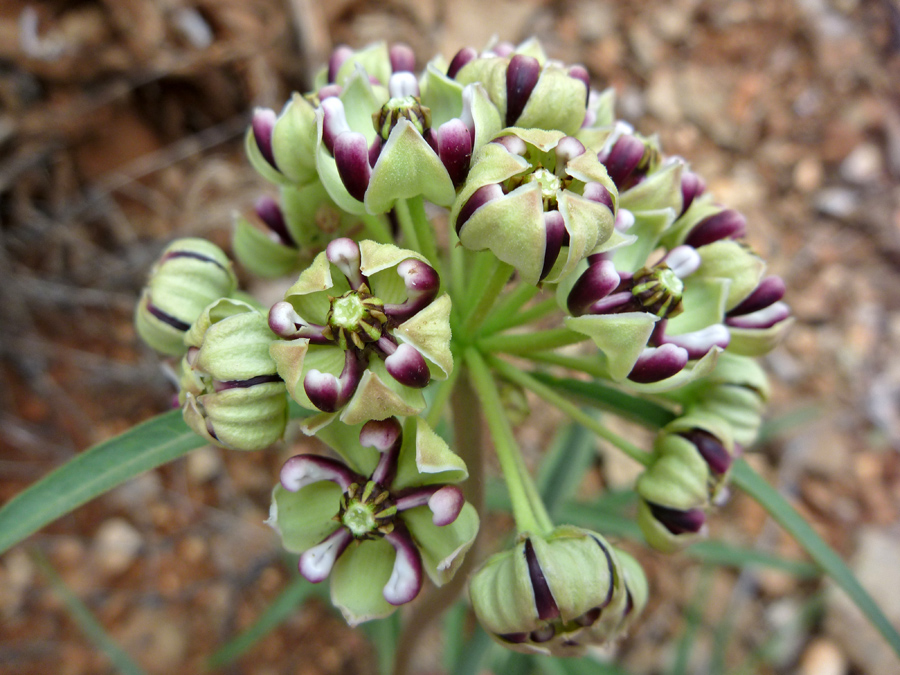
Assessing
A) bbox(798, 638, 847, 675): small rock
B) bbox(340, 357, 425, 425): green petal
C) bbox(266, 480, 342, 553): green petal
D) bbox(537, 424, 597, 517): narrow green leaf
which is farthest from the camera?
bbox(798, 638, 847, 675): small rock

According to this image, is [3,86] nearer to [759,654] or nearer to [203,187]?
[203,187]

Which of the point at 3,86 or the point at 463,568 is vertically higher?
the point at 463,568

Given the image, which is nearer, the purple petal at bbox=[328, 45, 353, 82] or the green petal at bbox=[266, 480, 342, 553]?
the green petal at bbox=[266, 480, 342, 553]

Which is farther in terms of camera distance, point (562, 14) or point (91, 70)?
point (562, 14)

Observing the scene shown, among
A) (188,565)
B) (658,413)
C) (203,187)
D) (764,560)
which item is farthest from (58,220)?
(764,560)

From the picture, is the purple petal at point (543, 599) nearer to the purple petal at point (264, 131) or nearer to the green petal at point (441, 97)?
the green petal at point (441, 97)

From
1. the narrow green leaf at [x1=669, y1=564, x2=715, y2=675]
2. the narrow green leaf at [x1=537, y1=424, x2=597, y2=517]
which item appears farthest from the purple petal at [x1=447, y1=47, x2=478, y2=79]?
the narrow green leaf at [x1=669, y1=564, x2=715, y2=675]

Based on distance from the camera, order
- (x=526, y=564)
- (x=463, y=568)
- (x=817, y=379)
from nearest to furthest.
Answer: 1. (x=526, y=564)
2. (x=463, y=568)
3. (x=817, y=379)

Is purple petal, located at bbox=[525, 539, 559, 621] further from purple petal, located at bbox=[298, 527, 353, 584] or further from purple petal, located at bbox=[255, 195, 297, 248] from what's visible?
purple petal, located at bbox=[255, 195, 297, 248]

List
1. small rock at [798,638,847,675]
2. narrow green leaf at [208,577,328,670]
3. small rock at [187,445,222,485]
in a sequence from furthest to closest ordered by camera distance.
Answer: small rock at [187,445,222,485] < small rock at [798,638,847,675] < narrow green leaf at [208,577,328,670]
